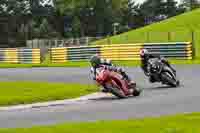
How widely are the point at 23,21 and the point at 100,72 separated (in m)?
86.9

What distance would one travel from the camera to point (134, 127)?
10984 millimetres

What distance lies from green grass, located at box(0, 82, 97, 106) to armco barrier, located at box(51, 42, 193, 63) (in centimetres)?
1139

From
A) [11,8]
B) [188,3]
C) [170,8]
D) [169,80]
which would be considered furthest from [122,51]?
[188,3]

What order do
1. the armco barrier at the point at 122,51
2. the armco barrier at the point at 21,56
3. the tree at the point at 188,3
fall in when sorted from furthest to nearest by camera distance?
the tree at the point at 188,3, the armco barrier at the point at 21,56, the armco barrier at the point at 122,51

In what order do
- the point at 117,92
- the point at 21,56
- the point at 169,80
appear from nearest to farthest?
1. the point at 117,92
2. the point at 169,80
3. the point at 21,56

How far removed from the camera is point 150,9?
129m

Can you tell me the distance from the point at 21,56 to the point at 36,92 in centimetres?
3108

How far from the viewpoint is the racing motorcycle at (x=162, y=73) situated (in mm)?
20853

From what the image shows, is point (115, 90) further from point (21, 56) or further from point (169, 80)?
point (21, 56)

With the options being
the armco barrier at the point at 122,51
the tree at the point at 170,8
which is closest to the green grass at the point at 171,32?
the armco barrier at the point at 122,51

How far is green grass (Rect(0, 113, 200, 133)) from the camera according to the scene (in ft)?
34.8

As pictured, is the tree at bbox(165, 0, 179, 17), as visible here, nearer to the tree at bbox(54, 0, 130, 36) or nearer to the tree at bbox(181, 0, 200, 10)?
the tree at bbox(181, 0, 200, 10)

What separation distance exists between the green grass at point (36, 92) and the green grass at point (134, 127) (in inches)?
238

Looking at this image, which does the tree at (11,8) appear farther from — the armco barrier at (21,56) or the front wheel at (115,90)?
the front wheel at (115,90)
